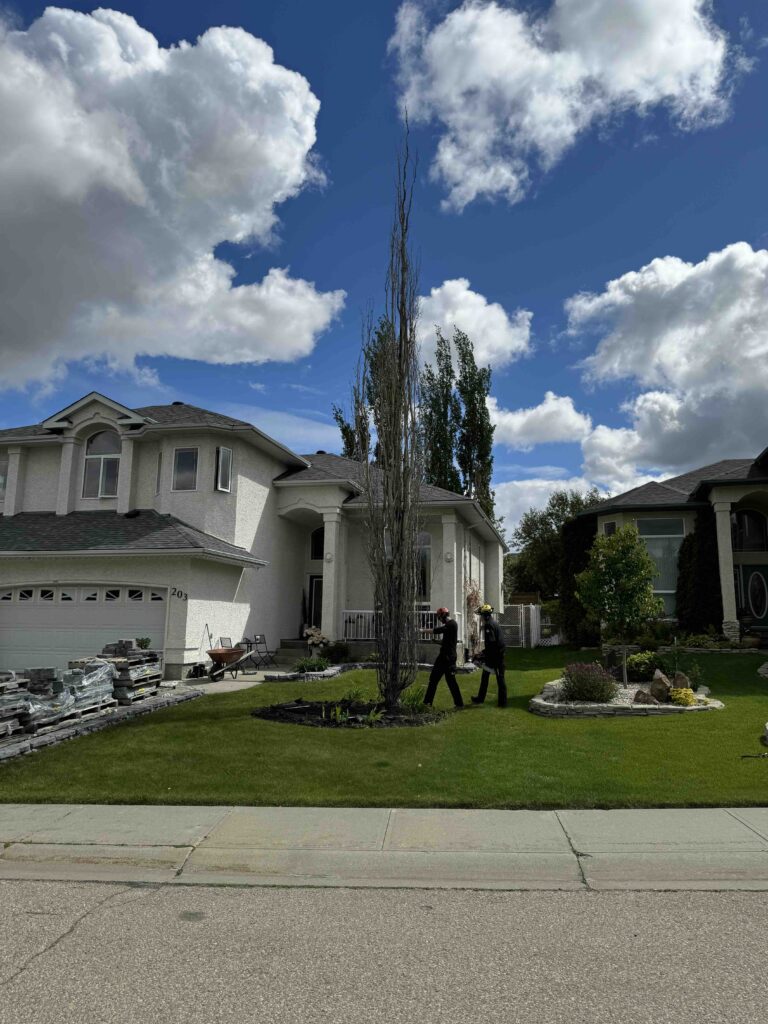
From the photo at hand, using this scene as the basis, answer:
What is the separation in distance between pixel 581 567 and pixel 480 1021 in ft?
69.2

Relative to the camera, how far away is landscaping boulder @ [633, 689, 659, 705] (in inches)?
451

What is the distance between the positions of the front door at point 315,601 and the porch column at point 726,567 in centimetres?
1226

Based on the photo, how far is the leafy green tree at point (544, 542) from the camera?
122 feet

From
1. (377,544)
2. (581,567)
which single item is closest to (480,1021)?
(377,544)

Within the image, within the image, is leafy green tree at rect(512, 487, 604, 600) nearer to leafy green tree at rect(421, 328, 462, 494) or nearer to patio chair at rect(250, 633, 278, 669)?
leafy green tree at rect(421, 328, 462, 494)

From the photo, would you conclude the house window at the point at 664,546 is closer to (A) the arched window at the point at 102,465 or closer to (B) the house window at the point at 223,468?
(B) the house window at the point at 223,468

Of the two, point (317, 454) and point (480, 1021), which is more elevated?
point (317, 454)

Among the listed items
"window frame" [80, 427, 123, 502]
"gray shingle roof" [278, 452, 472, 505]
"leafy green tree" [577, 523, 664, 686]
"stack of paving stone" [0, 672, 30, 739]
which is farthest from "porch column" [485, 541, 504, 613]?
"stack of paving stone" [0, 672, 30, 739]

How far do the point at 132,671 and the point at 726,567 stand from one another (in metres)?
16.4

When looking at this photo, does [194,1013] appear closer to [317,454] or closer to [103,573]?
[103,573]

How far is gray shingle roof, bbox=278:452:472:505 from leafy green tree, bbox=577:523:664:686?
5.41 m

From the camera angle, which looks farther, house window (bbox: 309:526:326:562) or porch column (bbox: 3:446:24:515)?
house window (bbox: 309:526:326:562)

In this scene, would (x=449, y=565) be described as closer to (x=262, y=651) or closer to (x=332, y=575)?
(x=332, y=575)

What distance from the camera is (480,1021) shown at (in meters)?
3.07
